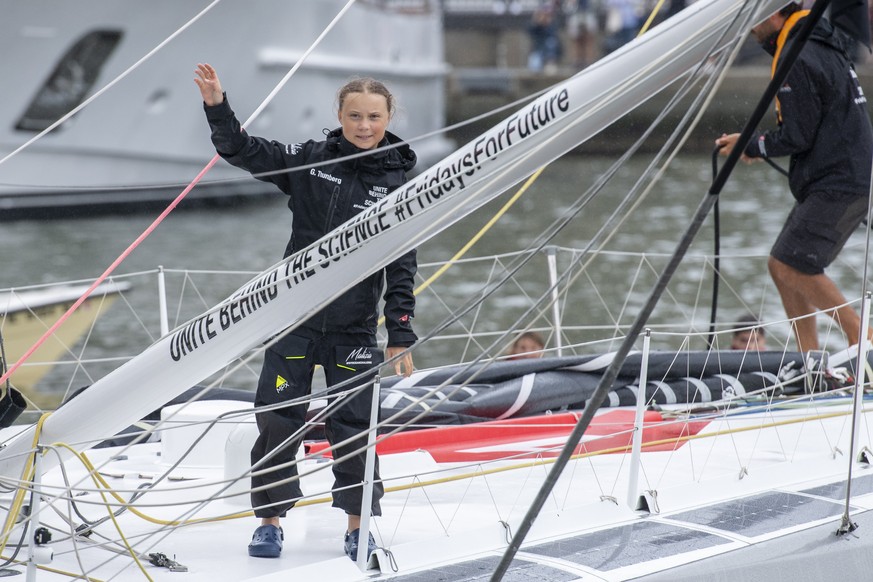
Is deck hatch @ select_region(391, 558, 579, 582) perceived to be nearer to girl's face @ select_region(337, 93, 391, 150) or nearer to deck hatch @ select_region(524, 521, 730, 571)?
deck hatch @ select_region(524, 521, 730, 571)

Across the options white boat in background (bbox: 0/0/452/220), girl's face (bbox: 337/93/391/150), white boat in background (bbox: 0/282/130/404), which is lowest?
white boat in background (bbox: 0/282/130/404)

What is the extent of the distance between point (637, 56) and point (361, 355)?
1068 millimetres

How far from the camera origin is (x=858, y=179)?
452 centimetres

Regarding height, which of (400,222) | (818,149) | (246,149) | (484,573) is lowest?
(484,573)

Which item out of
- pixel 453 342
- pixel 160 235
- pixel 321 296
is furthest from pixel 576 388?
pixel 160 235

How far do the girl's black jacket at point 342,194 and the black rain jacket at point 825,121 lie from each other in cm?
192

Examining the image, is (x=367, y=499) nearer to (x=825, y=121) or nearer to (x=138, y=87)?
(x=825, y=121)

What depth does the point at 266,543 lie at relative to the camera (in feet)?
10.1

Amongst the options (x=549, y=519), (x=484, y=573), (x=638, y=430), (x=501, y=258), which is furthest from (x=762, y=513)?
(x=501, y=258)

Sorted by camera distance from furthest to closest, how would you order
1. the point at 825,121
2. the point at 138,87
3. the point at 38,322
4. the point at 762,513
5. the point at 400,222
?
the point at 138,87 < the point at 38,322 < the point at 825,121 < the point at 762,513 < the point at 400,222

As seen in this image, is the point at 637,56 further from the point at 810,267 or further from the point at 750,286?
the point at 750,286

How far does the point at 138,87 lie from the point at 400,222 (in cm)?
1649

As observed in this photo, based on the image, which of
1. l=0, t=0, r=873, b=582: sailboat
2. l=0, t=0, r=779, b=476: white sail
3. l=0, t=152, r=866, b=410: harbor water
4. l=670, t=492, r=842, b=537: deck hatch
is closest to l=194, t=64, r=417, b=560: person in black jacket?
l=0, t=0, r=873, b=582: sailboat

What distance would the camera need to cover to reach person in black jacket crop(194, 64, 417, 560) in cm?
309
